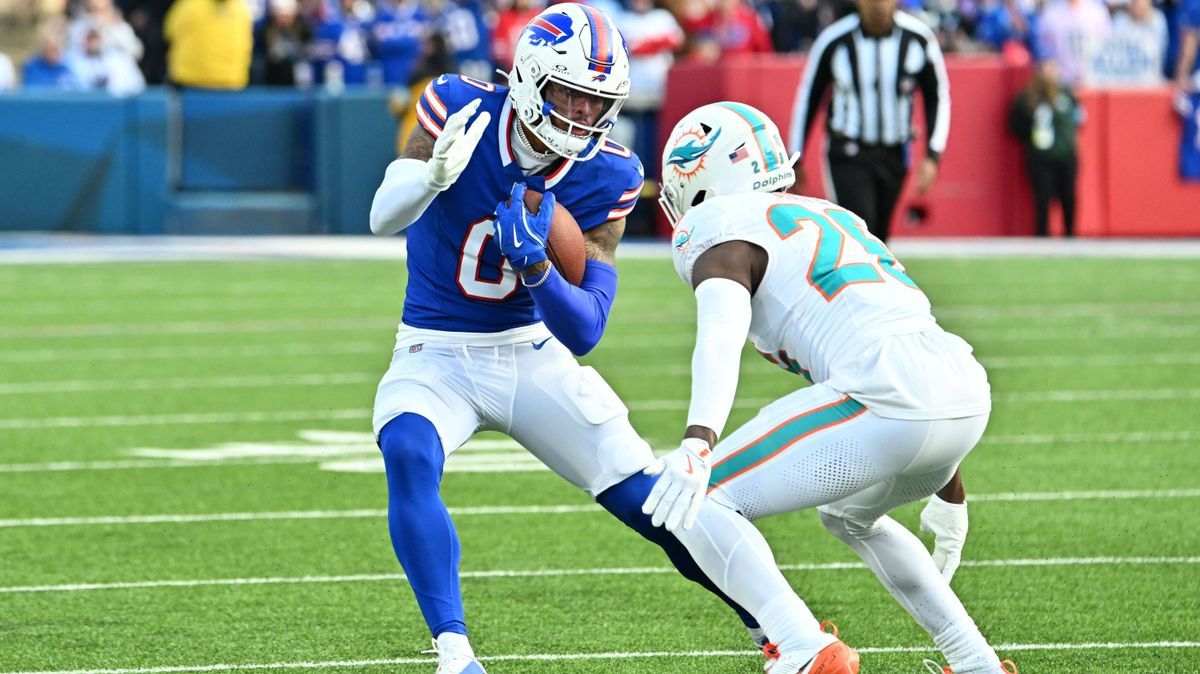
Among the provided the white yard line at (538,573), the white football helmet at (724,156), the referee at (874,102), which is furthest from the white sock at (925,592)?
the referee at (874,102)

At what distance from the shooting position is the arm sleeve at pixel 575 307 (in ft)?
14.0

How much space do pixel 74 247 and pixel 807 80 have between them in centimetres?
889

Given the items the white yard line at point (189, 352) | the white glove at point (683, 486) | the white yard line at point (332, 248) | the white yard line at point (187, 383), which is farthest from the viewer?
the white yard line at point (332, 248)

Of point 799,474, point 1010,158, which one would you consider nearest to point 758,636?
point 799,474

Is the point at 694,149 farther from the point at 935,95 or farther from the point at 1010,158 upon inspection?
the point at 1010,158

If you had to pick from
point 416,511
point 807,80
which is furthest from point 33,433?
point 416,511

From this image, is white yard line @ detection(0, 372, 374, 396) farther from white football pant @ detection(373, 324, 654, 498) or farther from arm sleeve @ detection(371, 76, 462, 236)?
arm sleeve @ detection(371, 76, 462, 236)

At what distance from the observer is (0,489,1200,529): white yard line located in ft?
21.5

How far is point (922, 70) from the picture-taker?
31.0 ft

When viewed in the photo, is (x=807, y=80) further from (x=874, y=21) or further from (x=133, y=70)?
(x=133, y=70)

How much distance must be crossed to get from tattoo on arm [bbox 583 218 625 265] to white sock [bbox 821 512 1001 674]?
0.82 meters

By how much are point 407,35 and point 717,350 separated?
15.0 meters

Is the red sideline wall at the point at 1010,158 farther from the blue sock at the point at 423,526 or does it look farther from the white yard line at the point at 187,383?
the blue sock at the point at 423,526

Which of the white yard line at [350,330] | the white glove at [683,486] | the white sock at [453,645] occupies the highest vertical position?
the white glove at [683,486]
